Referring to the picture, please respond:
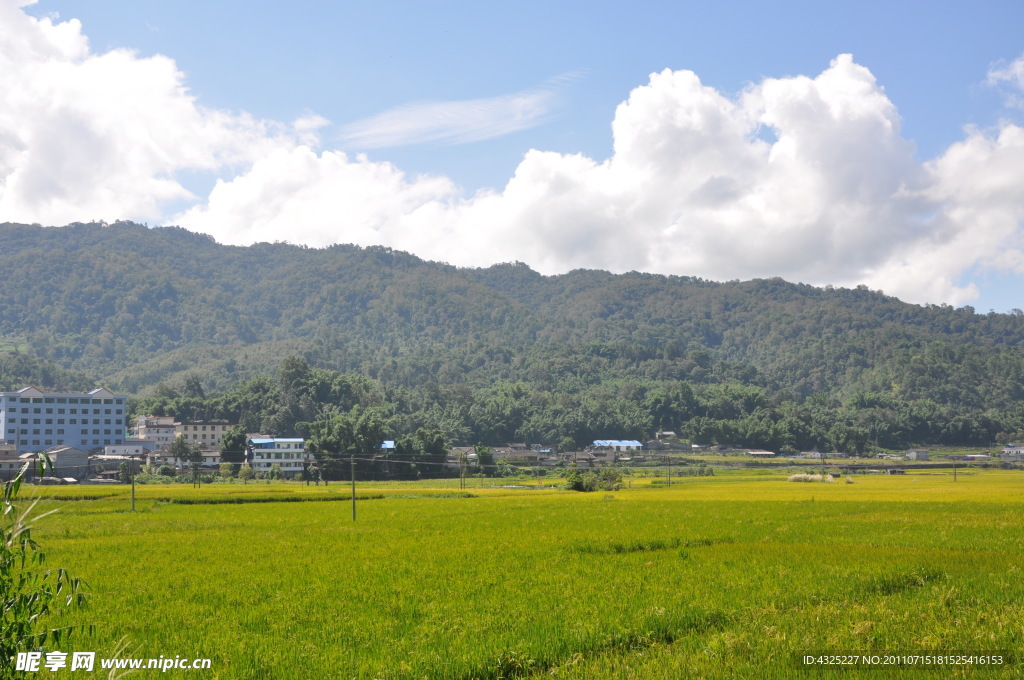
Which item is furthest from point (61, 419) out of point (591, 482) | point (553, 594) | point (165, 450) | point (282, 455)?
point (553, 594)

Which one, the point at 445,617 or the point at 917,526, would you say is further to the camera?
the point at 917,526

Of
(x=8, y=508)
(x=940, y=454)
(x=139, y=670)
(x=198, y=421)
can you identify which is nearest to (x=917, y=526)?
(x=139, y=670)

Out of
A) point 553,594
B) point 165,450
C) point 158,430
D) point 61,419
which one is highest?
point 61,419

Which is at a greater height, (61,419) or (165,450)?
(61,419)

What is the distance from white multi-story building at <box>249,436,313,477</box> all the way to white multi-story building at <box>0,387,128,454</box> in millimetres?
25571

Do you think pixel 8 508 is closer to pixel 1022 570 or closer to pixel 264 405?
pixel 1022 570

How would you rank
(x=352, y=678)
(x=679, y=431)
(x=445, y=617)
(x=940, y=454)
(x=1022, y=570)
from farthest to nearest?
(x=679, y=431), (x=940, y=454), (x=1022, y=570), (x=445, y=617), (x=352, y=678)

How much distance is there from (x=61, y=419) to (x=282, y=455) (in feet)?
116

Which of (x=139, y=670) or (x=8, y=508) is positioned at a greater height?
(x=8, y=508)

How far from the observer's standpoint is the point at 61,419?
113 m

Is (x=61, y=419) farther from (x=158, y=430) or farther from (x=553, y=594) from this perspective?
(x=553, y=594)

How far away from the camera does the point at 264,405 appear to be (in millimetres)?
140750

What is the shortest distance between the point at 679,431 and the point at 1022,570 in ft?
490

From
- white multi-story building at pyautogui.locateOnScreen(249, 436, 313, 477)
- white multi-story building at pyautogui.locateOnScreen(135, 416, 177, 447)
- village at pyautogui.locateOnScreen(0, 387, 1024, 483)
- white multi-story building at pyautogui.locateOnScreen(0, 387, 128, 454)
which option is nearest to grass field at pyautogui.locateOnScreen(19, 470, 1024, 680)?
village at pyautogui.locateOnScreen(0, 387, 1024, 483)
